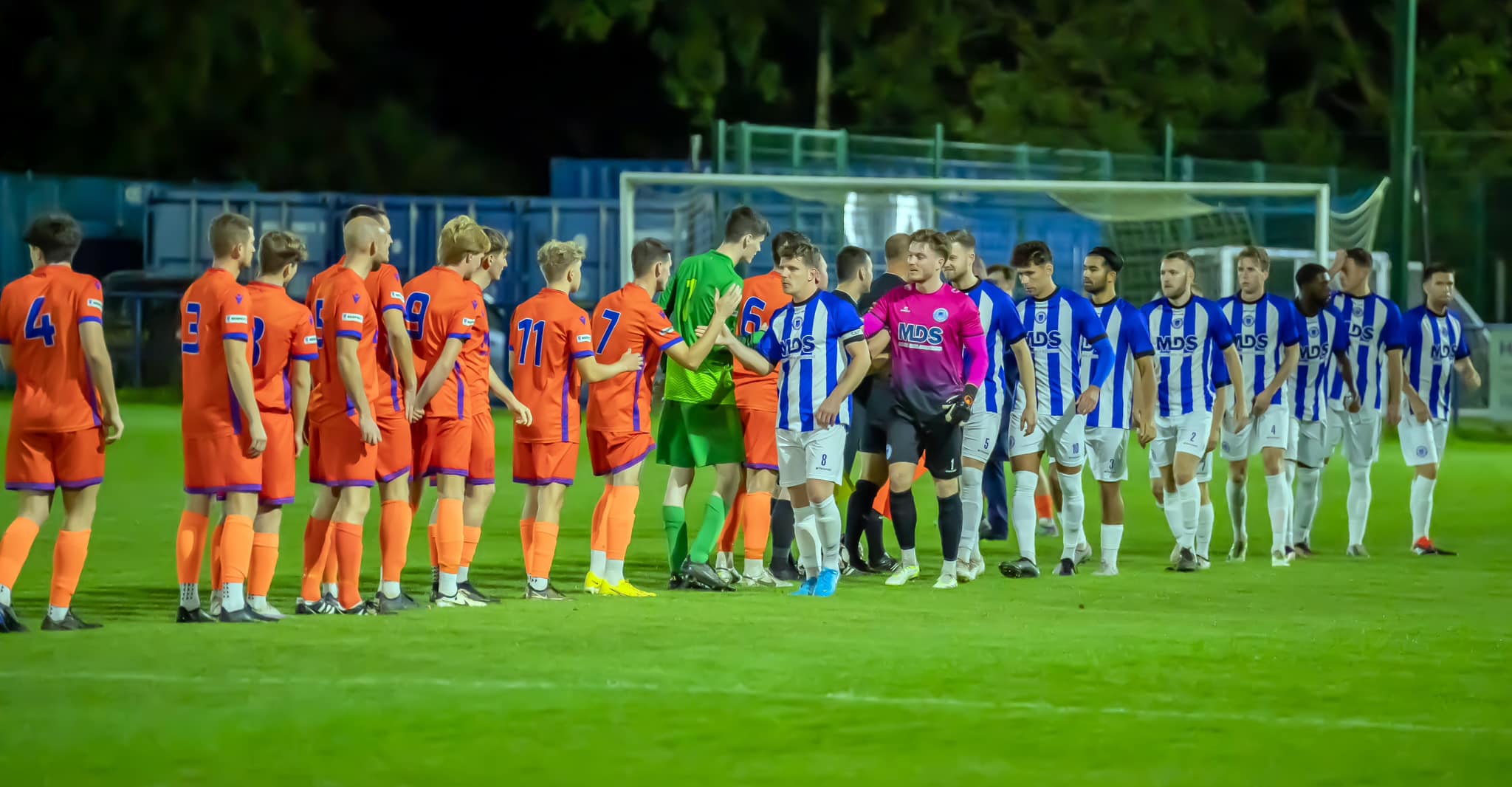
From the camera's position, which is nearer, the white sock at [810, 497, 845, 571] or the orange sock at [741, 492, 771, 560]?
the white sock at [810, 497, 845, 571]

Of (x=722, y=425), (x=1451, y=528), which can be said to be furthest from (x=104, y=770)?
(x=1451, y=528)

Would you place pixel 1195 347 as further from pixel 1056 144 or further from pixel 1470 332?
pixel 1056 144

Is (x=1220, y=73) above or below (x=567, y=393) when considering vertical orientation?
above

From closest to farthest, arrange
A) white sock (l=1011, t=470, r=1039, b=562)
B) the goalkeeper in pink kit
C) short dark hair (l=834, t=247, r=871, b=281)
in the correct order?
the goalkeeper in pink kit, short dark hair (l=834, t=247, r=871, b=281), white sock (l=1011, t=470, r=1039, b=562)

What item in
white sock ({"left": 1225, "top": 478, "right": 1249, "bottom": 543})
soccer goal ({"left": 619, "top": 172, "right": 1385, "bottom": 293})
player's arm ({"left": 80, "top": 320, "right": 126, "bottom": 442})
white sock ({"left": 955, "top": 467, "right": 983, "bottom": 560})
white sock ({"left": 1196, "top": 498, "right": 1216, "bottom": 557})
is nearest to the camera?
player's arm ({"left": 80, "top": 320, "right": 126, "bottom": 442})

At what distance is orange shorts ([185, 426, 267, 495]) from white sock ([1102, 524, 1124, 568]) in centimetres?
481

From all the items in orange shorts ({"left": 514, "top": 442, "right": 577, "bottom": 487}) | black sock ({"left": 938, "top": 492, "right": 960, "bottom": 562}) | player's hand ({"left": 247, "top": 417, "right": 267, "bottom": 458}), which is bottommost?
black sock ({"left": 938, "top": 492, "right": 960, "bottom": 562})

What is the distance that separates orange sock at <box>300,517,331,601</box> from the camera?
30.5 feet

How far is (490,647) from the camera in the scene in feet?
27.0

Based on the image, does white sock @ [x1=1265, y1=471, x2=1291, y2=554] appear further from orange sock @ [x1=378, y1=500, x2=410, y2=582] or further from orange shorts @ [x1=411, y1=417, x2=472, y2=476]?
orange sock @ [x1=378, y1=500, x2=410, y2=582]

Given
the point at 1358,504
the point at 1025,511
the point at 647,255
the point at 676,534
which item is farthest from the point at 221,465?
the point at 1358,504

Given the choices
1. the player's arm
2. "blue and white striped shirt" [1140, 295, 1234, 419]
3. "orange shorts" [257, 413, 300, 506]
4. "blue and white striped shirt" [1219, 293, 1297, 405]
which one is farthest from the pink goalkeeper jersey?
the player's arm

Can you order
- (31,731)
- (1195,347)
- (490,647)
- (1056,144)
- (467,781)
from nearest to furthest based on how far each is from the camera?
1. (467,781)
2. (31,731)
3. (490,647)
4. (1195,347)
5. (1056,144)

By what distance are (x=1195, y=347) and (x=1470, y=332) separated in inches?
533
